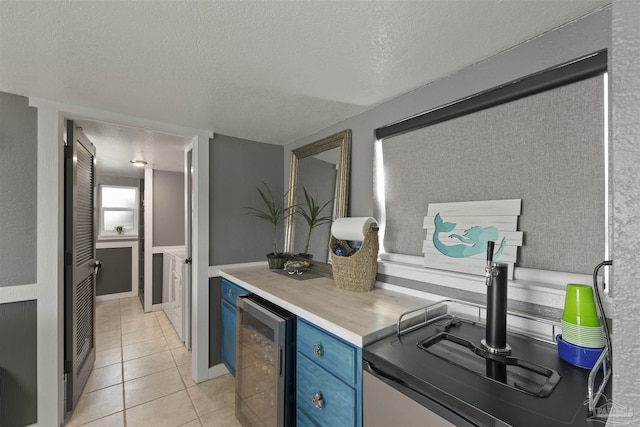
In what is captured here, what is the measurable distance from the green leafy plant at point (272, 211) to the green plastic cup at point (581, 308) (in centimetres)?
201

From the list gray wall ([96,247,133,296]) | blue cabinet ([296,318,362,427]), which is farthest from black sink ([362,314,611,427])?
gray wall ([96,247,133,296])

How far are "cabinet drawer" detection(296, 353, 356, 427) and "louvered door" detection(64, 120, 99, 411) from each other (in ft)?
5.65

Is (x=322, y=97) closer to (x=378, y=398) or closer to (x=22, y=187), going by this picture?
(x=378, y=398)

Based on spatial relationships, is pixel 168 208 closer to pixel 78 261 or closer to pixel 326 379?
pixel 78 261

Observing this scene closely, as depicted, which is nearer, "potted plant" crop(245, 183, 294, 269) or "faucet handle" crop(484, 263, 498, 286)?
"faucet handle" crop(484, 263, 498, 286)

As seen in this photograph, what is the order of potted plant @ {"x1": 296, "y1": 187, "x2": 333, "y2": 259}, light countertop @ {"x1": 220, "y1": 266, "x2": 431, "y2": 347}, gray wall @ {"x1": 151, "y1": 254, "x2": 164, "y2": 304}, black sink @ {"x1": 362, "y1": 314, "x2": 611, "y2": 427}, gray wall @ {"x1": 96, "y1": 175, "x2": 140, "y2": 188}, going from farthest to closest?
gray wall @ {"x1": 96, "y1": 175, "x2": 140, "y2": 188} → gray wall @ {"x1": 151, "y1": 254, "x2": 164, "y2": 304} → potted plant @ {"x1": 296, "y1": 187, "x2": 333, "y2": 259} → light countertop @ {"x1": 220, "y1": 266, "x2": 431, "y2": 347} → black sink @ {"x1": 362, "y1": 314, "x2": 611, "y2": 427}

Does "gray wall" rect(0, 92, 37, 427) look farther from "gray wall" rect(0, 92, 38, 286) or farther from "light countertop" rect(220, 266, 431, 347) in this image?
"light countertop" rect(220, 266, 431, 347)

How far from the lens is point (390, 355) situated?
947mm

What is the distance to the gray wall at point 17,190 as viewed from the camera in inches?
62.9

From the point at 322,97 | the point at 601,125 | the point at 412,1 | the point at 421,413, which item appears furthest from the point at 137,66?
the point at 601,125

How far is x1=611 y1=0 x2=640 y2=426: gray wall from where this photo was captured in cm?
39

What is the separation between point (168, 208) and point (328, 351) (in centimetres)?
372

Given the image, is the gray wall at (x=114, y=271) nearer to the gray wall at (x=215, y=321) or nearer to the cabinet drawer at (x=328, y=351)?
the gray wall at (x=215, y=321)

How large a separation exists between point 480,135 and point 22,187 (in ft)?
8.65
